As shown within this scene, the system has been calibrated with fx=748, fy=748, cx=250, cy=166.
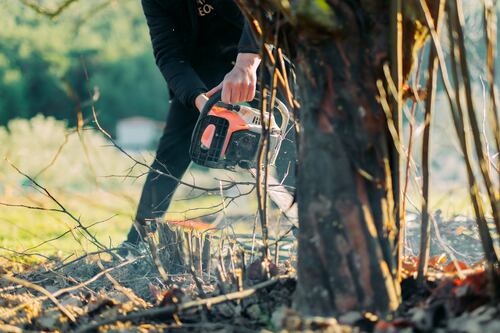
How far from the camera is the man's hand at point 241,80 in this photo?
11.6ft

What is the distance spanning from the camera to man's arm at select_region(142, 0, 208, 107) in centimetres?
412

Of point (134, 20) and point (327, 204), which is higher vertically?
point (134, 20)

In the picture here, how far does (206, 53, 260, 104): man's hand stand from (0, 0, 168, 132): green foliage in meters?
13.7

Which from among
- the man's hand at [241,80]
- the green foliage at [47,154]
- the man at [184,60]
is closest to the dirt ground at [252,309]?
the man's hand at [241,80]

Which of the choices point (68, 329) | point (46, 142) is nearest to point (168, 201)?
point (68, 329)

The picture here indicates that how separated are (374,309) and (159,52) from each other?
2.67 meters

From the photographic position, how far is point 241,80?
141 inches

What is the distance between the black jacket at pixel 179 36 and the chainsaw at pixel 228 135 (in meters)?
0.21

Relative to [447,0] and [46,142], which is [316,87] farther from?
[46,142]

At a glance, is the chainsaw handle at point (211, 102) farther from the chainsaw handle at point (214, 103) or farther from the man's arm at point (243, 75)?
the man's arm at point (243, 75)

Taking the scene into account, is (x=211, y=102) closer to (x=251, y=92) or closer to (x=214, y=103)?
(x=214, y=103)

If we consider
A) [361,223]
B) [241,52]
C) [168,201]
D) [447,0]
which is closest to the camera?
[447,0]

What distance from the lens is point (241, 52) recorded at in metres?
3.54

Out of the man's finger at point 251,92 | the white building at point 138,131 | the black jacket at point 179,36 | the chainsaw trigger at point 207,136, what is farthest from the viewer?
the white building at point 138,131
